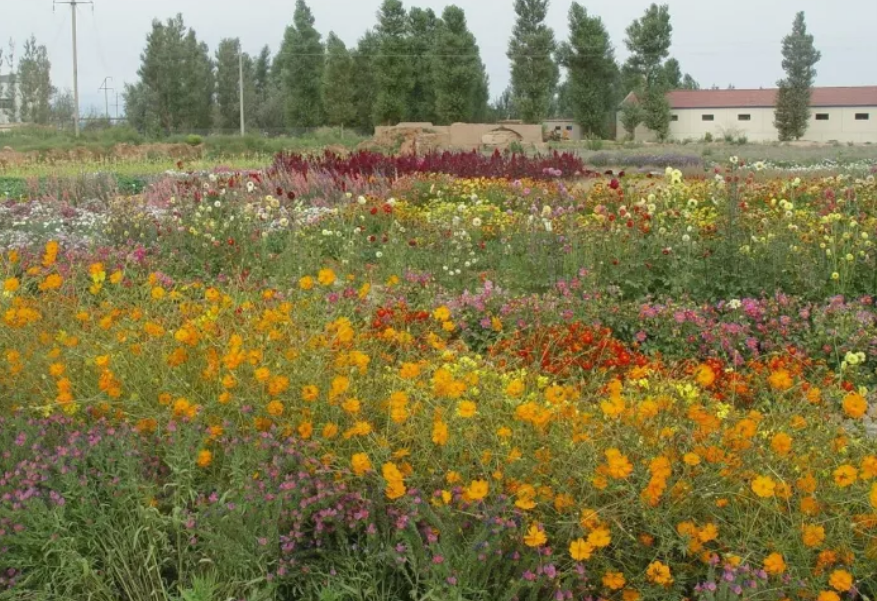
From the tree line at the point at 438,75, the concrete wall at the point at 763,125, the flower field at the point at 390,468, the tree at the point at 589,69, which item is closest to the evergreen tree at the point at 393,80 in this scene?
the tree line at the point at 438,75

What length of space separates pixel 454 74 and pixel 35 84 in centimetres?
2480

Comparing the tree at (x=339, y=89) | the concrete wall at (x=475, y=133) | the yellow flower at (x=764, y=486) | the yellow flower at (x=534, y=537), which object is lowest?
the yellow flower at (x=534, y=537)

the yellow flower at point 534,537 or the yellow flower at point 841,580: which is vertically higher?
the yellow flower at point 534,537

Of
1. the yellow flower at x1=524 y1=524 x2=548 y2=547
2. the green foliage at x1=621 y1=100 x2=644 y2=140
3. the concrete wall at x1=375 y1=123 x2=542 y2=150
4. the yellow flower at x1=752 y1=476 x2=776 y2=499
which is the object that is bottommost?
the yellow flower at x1=524 y1=524 x2=548 y2=547

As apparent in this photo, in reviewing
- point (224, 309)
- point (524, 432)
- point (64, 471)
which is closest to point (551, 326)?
point (224, 309)

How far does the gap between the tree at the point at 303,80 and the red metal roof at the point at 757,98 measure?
19.5 metres

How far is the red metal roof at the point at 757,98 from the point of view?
182 feet

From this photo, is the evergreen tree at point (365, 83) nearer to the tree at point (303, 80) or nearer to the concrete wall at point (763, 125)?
the tree at point (303, 80)

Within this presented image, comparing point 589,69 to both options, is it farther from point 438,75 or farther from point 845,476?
point 845,476

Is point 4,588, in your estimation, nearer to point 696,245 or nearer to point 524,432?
point 524,432

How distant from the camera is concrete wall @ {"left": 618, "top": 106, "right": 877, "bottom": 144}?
54.8 metres

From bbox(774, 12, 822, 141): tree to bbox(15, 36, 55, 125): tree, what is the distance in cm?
3828

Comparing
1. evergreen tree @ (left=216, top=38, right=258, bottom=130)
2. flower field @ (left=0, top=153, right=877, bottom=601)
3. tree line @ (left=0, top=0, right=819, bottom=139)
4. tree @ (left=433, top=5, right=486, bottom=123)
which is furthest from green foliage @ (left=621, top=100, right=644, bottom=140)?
flower field @ (left=0, top=153, right=877, bottom=601)

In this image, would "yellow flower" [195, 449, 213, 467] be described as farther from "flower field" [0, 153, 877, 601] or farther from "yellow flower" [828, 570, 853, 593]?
"yellow flower" [828, 570, 853, 593]
